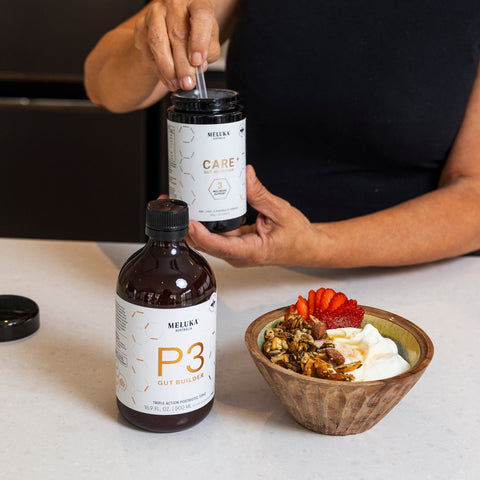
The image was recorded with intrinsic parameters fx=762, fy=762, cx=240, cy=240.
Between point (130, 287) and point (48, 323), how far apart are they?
1.03 feet

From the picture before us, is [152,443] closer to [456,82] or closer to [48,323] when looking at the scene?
[48,323]

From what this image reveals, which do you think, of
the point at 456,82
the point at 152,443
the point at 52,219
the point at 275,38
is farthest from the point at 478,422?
the point at 52,219

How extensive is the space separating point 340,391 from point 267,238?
34cm

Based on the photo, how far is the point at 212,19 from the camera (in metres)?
0.93

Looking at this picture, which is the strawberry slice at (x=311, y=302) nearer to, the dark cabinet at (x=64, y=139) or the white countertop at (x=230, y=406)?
the white countertop at (x=230, y=406)

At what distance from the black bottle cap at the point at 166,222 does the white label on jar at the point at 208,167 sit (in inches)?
6.2

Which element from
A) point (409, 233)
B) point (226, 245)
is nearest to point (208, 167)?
point (226, 245)

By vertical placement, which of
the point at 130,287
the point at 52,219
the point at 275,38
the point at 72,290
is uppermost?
the point at 275,38

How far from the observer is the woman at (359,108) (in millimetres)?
1123

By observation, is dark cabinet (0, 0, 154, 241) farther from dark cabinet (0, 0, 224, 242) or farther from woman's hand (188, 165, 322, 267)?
woman's hand (188, 165, 322, 267)

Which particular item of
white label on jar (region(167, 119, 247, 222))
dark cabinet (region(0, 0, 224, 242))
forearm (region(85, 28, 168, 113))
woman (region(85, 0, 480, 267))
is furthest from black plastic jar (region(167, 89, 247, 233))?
dark cabinet (region(0, 0, 224, 242))

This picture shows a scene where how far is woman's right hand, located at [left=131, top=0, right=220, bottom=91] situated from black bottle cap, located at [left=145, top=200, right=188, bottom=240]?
30cm

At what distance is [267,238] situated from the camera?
96 cm

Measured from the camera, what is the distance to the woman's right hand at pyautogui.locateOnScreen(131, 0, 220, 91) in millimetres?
914
